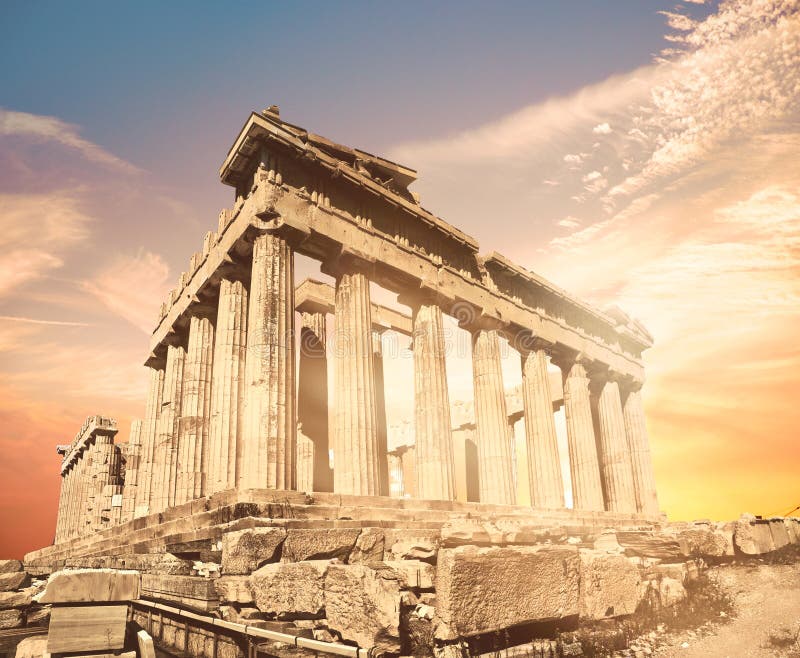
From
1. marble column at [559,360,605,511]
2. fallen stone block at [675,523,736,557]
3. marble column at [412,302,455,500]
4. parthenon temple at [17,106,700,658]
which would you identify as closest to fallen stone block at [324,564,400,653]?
parthenon temple at [17,106,700,658]

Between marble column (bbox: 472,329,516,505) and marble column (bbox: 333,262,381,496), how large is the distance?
5.80 m

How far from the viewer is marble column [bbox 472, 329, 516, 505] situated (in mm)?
18672

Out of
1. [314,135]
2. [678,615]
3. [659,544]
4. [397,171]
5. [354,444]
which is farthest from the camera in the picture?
[397,171]

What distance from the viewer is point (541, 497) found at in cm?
2094

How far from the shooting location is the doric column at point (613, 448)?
25.6 metres

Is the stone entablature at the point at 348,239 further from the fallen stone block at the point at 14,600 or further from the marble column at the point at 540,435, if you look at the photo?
the fallen stone block at the point at 14,600

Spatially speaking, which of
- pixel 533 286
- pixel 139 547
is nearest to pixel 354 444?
pixel 139 547

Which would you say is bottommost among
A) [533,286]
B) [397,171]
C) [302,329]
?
[302,329]

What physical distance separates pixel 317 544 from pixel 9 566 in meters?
6.69

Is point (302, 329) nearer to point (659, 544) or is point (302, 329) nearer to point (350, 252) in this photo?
point (350, 252)

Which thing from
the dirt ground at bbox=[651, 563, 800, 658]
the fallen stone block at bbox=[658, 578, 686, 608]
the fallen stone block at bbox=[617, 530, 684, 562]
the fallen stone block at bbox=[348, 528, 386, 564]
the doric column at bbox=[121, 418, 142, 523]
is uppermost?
the doric column at bbox=[121, 418, 142, 523]

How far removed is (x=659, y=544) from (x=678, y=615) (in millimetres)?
2080

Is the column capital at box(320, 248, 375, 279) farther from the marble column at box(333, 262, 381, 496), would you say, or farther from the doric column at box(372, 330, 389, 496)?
the doric column at box(372, 330, 389, 496)

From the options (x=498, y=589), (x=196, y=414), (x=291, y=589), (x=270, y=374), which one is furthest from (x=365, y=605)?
(x=196, y=414)
